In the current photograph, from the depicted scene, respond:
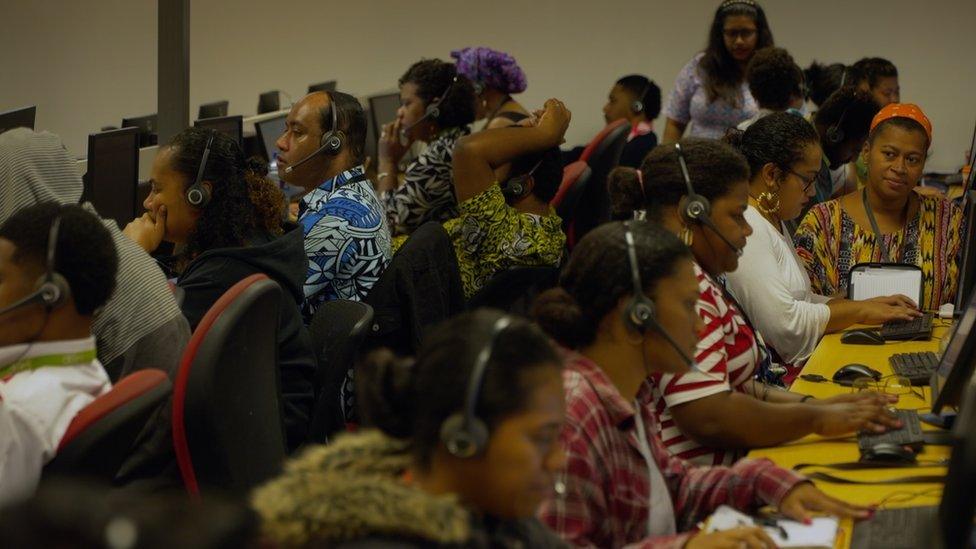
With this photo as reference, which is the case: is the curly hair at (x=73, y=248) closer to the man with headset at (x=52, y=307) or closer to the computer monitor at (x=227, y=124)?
the man with headset at (x=52, y=307)

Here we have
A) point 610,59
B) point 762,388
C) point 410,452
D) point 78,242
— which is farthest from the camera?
point 610,59

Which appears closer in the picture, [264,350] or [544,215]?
[264,350]

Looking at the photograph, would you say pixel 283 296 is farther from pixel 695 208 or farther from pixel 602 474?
pixel 602 474

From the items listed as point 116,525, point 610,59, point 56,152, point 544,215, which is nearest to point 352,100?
point 544,215

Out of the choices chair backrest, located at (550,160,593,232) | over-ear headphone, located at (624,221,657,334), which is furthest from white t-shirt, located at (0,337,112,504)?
chair backrest, located at (550,160,593,232)

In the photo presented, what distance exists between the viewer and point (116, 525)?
827 millimetres

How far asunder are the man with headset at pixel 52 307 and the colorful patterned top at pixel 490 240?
6.07ft

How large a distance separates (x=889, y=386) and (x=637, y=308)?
3.98 ft

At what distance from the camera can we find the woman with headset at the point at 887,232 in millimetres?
3709

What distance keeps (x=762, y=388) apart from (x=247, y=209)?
1.30 meters

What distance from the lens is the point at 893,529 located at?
1.93 m

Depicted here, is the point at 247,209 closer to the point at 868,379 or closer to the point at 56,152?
the point at 56,152

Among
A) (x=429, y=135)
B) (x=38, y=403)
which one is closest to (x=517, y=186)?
(x=429, y=135)

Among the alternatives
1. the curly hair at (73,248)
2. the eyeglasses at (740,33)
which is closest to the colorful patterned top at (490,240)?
the curly hair at (73,248)
